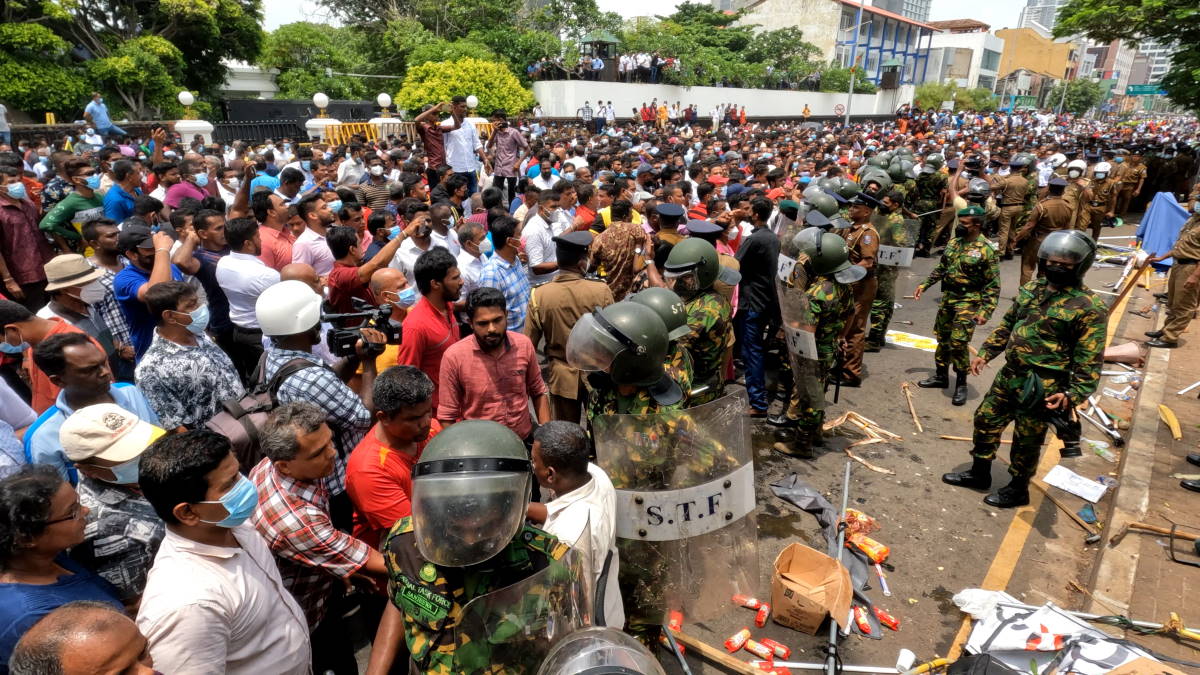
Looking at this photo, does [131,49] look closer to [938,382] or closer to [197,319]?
[197,319]

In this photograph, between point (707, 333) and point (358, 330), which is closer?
point (358, 330)

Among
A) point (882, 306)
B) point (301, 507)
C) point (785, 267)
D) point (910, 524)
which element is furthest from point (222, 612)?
point (882, 306)

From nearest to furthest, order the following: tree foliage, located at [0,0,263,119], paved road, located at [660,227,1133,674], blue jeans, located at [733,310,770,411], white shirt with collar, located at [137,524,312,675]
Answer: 1. white shirt with collar, located at [137,524,312,675]
2. paved road, located at [660,227,1133,674]
3. blue jeans, located at [733,310,770,411]
4. tree foliage, located at [0,0,263,119]

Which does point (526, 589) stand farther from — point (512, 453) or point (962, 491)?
point (962, 491)

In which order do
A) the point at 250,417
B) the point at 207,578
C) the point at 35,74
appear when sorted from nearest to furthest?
the point at 207,578 → the point at 250,417 → the point at 35,74

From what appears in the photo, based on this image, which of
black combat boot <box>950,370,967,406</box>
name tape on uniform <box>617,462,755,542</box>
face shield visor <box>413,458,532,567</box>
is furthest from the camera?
black combat boot <box>950,370,967,406</box>

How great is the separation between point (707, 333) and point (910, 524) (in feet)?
6.99

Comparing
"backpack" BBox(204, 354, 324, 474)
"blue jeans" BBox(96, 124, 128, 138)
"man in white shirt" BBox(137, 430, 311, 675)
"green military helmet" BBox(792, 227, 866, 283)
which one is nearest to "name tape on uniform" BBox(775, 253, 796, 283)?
"green military helmet" BBox(792, 227, 866, 283)

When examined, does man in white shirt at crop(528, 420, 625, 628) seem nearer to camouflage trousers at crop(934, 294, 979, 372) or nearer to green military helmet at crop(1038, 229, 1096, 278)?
green military helmet at crop(1038, 229, 1096, 278)

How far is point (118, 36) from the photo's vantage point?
2909 centimetres

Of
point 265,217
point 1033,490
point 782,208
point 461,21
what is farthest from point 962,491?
point 461,21

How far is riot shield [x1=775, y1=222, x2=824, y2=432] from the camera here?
5.27m

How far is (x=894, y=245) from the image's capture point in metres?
7.91

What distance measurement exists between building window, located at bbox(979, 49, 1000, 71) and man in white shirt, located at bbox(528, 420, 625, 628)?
102079 mm
